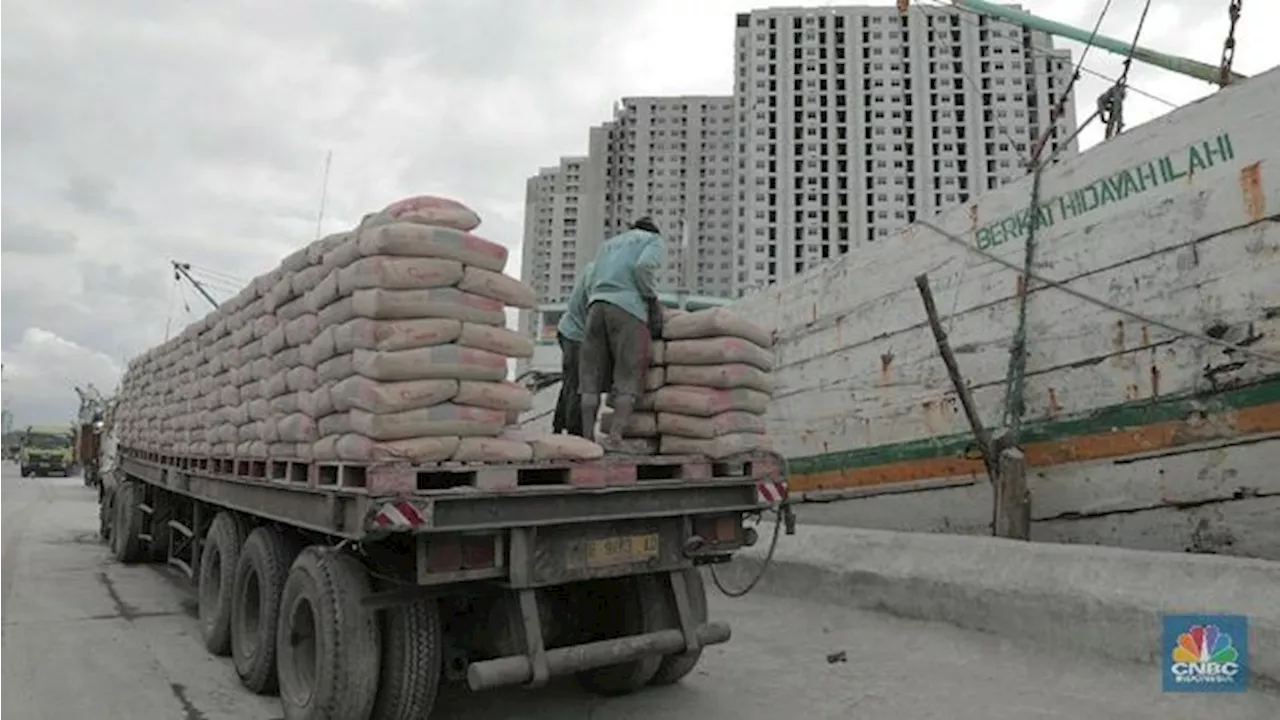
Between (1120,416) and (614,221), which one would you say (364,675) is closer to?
(1120,416)

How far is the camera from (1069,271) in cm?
537

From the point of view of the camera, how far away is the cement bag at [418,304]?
10.3 feet

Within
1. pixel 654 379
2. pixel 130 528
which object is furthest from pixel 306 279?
pixel 130 528

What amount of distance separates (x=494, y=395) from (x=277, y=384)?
151 cm

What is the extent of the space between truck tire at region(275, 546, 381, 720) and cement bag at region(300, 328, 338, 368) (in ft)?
2.78

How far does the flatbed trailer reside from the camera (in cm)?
299

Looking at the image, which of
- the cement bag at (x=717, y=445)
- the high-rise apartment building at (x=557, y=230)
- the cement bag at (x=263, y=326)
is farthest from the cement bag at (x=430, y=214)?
the high-rise apartment building at (x=557, y=230)

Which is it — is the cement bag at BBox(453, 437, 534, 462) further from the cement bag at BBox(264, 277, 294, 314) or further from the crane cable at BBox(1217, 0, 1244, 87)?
the crane cable at BBox(1217, 0, 1244, 87)

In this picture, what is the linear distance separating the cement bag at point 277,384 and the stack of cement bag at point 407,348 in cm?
2

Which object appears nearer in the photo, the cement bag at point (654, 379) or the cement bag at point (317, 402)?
the cement bag at point (317, 402)

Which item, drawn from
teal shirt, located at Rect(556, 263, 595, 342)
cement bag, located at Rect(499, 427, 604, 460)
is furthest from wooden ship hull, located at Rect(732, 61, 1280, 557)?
cement bag, located at Rect(499, 427, 604, 460)

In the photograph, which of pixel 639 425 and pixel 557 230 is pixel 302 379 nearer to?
pixel 639 425

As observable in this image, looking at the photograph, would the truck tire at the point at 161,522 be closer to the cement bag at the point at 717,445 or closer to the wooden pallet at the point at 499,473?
the wooden pallet at the point at 499,473

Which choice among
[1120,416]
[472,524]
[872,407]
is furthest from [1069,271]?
[472,524]
